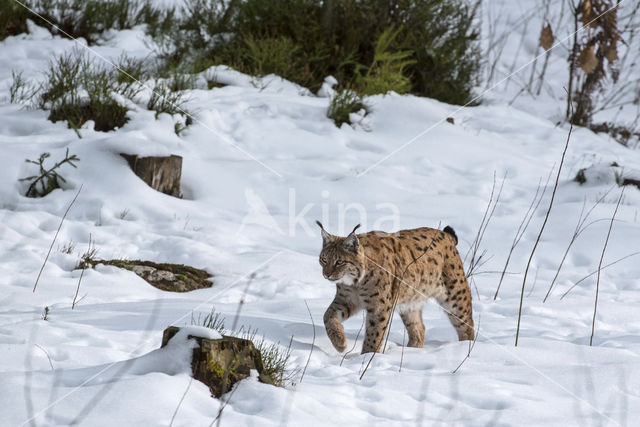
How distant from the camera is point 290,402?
273 centimetres

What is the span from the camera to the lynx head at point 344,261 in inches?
168

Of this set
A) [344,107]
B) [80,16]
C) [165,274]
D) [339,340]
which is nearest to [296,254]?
[165,274]

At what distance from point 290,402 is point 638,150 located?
405 inches

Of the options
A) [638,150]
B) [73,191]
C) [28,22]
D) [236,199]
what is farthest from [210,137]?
[638,150]

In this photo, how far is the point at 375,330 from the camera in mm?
4258

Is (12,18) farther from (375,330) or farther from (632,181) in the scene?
(632,181)

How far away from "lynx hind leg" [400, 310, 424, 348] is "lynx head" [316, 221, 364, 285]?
1.83 feet

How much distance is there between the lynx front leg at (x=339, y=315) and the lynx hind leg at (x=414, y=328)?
0.42 meters

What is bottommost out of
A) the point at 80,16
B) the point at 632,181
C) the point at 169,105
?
the point at 169,105

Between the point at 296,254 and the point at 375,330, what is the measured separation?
2.30 m

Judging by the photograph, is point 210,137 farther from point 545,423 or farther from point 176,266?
point 545,423

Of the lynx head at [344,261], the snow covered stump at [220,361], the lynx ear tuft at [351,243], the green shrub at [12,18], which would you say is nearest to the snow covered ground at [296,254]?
the snow covered stump at [220,361]

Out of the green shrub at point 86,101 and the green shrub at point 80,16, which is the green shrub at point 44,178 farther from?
the green shrub at point 80,16

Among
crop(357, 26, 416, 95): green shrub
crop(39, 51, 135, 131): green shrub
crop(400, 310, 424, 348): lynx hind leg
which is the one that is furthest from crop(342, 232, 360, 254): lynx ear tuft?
crop(357, 26, 416, 95): green shrub
